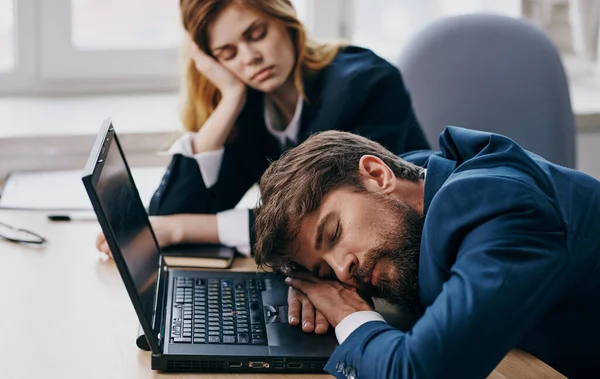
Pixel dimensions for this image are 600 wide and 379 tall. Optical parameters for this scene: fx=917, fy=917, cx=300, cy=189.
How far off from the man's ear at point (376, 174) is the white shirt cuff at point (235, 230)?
1.26ft

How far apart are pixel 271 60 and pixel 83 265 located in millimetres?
596

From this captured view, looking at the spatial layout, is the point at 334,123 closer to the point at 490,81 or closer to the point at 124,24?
the point at 490,81

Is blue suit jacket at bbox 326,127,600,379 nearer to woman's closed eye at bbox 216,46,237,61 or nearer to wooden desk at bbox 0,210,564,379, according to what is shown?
wooden desk at bbox 0,210,564,379

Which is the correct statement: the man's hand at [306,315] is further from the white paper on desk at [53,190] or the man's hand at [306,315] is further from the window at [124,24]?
the window at [124,24]

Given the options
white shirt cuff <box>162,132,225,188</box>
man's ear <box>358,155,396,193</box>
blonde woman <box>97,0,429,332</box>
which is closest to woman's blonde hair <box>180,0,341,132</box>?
blonde woman <box>97,0,429,332</box>

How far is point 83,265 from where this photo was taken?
1.64 metres

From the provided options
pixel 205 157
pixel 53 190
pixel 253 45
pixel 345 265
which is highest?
pixel 253 45

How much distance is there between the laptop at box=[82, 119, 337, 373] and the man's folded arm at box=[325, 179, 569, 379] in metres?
0.13

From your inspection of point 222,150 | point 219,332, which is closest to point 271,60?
point 222,150

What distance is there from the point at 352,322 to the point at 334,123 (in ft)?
2.46

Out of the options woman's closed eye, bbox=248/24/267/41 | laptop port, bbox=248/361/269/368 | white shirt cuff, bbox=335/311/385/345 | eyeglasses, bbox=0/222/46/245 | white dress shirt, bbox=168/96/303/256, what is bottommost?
eyeglasses, bbox=0/222/46/245

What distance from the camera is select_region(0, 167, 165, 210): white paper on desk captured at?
196 centimetres

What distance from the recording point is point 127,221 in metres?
1.37

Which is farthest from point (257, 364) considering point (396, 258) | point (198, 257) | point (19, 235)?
point (19, 235)
